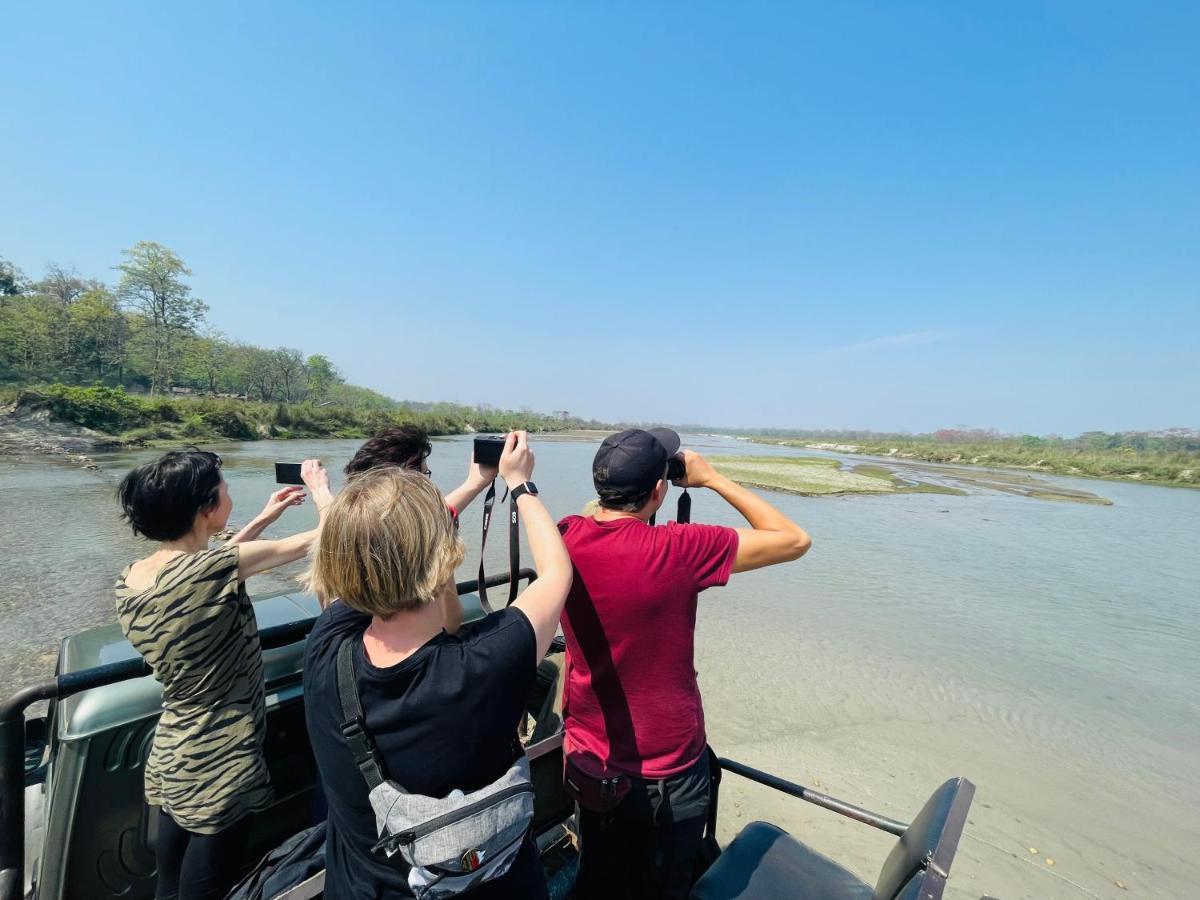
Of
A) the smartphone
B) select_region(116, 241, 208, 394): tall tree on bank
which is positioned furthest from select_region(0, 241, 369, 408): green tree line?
the smartphone

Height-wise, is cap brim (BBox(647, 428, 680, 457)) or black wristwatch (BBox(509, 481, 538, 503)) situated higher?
cap brim (BBox(647, 428, 680, 457))

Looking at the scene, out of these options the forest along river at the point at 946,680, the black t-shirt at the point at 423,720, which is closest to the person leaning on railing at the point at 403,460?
the black t-shirt at the point at 423,720

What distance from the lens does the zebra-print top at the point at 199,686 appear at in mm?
1458

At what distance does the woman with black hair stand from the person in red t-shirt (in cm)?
87

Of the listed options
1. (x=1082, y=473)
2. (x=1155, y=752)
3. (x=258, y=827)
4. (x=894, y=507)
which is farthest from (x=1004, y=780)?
(x=1082, y=473)

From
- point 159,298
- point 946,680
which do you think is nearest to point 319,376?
point 159,298

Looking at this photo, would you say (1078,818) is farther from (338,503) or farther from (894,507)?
(894,507)

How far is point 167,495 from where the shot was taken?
164 centimetres

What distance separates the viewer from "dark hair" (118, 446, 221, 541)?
1625 millimetres

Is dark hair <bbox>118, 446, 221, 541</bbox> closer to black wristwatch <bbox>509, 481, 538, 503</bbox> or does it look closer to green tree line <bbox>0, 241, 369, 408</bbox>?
black wristwatch <bbox>509, 481, 538, 503</bbox>

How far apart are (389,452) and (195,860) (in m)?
1.40

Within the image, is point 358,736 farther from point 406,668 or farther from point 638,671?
point 638,671

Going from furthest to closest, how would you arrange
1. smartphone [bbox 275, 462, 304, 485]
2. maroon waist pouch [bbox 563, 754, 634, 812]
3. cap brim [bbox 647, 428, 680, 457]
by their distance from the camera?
1. smartphone [bbox 275, 462, 304, 485]
2. cap brim [bbox 647, 428, 680, 457]
3. maroon waist pouch [bbox 563, 754, 634, 812]

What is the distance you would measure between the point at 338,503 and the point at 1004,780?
6403 mm
